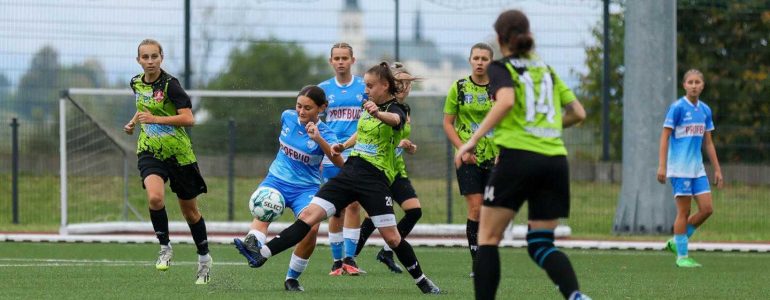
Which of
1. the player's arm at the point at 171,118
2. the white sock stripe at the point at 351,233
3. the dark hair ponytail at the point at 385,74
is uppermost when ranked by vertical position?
the dark hair ponytail at the point at 385,74

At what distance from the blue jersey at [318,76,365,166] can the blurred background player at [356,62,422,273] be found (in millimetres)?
728

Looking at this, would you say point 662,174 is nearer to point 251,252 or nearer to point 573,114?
point 251,252

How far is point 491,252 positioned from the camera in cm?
729

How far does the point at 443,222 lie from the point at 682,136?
581cm

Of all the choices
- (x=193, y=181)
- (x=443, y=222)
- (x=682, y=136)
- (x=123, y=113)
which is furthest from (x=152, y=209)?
(x=443, y=222)

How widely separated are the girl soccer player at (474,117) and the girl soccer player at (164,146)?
212 centimetres

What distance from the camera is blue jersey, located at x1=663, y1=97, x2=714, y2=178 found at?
13039 millimetres

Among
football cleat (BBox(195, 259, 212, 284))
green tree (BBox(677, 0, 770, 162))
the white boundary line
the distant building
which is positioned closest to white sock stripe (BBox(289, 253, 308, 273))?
football cleat (BBox(195, 259, 212, 284))

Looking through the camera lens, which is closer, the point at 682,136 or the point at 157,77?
the point at 157,77

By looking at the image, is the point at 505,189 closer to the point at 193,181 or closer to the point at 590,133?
the point at 193,181

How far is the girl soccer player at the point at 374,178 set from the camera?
30.0ft

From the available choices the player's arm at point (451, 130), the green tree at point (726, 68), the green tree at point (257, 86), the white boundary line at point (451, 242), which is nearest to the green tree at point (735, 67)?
the green tree at point (726, 68)

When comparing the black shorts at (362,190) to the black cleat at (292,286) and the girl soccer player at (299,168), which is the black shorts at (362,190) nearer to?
the girl soccer player at (299,168)

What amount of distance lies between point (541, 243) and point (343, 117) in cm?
506
